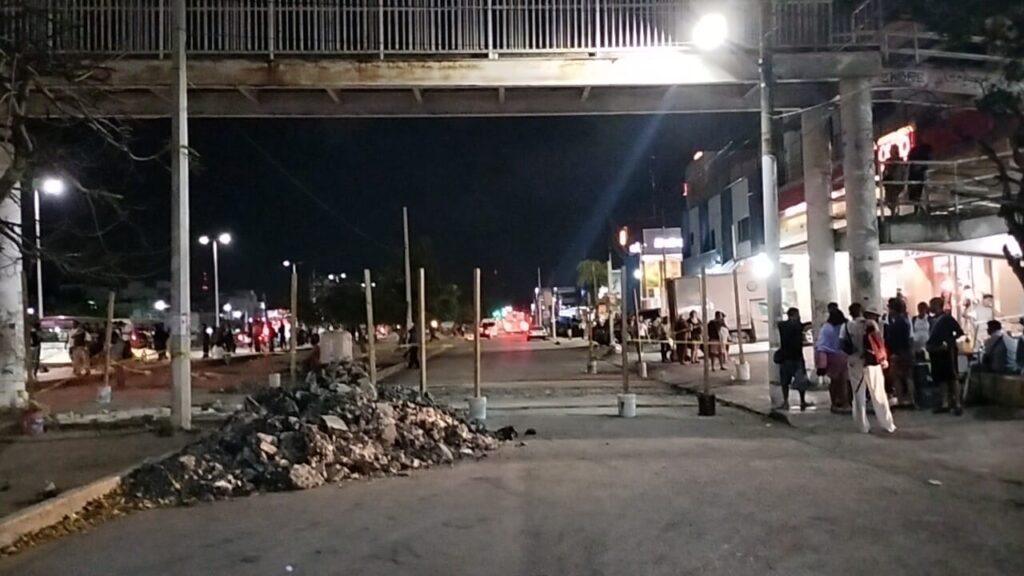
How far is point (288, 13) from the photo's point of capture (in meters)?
20.7

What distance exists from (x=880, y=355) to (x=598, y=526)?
7.74 meters

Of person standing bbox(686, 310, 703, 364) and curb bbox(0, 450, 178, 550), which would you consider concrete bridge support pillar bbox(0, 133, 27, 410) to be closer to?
curb bbox(0, 450, 178, 550)

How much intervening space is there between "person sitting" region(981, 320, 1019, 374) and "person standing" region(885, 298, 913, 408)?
1271mm

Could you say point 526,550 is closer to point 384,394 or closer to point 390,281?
Answer: point 384,394

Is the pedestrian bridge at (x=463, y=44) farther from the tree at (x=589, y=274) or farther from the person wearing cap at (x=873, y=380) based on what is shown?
the tree at (x=589, y=274)

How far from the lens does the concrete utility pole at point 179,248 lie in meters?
16.9

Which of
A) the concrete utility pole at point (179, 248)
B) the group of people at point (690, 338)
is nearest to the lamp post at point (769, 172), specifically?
the concrete utility pole at point (179, 248)

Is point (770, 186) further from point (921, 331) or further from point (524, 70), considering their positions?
point (524, 70)

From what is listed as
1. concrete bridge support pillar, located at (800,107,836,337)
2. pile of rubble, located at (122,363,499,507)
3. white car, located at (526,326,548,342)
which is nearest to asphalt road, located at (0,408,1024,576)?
pile of rubble, located at (122,363,499,507)

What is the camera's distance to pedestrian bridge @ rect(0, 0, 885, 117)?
2038 cm

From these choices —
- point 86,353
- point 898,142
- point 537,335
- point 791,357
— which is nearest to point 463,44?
point 791,357

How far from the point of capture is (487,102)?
22266 mm

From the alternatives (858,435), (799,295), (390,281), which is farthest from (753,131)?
(858,435)

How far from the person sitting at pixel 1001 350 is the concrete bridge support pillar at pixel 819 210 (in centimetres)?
393
